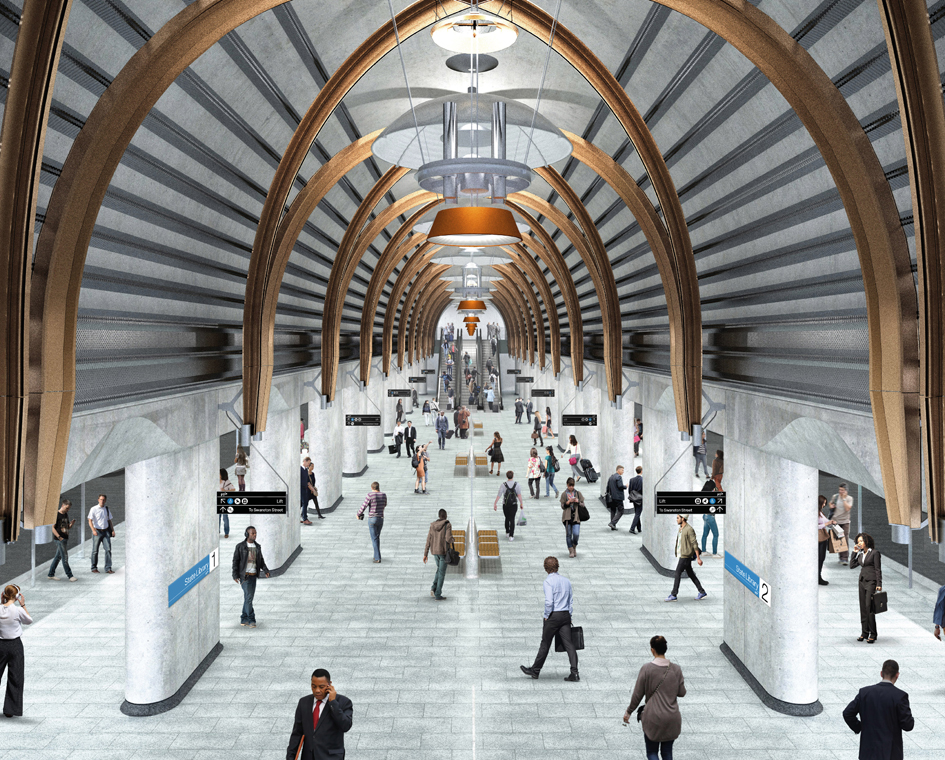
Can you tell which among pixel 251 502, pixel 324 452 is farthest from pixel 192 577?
pixel 324 452

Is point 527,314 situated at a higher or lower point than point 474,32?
lower

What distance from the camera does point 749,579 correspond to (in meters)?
11.0

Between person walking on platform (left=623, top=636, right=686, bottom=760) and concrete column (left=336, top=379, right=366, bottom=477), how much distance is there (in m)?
21.0

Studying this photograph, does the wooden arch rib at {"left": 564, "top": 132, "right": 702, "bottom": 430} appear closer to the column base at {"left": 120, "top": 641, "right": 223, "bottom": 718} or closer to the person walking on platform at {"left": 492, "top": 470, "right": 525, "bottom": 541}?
the column base at {"left": 120, "top": 641, "right": 223, "bottom": 718}

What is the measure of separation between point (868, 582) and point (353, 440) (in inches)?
789

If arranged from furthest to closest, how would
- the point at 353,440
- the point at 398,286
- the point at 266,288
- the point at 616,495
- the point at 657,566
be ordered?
the point at 398,286 < the point at 353,440 < the point at 616,495 < the point at 657,566 < the point at 266,288

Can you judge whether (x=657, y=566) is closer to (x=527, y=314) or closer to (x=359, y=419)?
(x=359, y=419)

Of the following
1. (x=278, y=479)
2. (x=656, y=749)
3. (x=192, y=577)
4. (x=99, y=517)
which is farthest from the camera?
(x=278, y=479)

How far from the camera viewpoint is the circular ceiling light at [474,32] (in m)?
9.69

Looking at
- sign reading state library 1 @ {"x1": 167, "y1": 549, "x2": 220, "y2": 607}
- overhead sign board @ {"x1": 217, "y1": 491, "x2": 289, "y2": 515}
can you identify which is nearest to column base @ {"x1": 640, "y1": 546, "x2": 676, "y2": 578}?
overhead sign board @ {"x1": 217, "y1": 491, "x2": 289, "y2": 515}

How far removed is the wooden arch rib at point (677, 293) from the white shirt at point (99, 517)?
35.8 ft

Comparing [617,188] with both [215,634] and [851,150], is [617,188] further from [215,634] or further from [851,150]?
[215,634]

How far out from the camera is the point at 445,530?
14.5 m

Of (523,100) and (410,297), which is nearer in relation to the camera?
(523,100)
